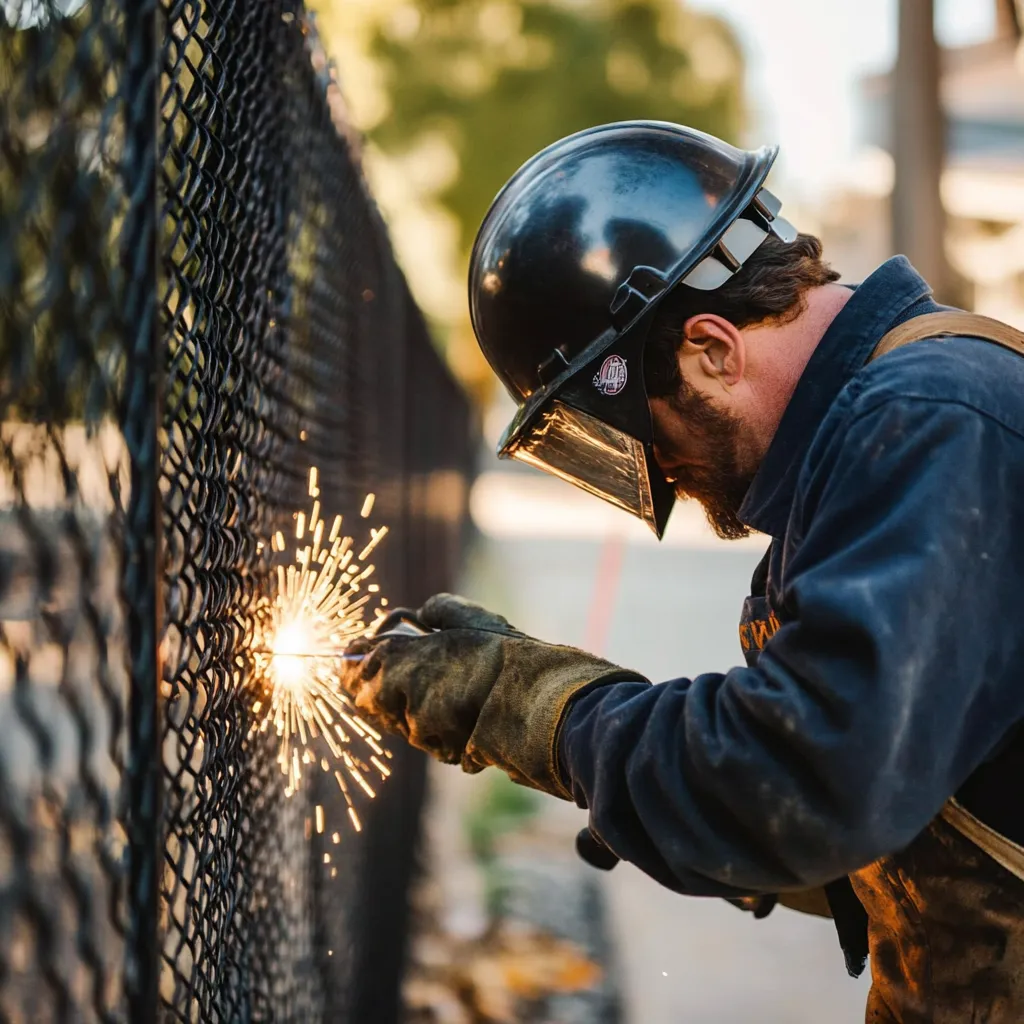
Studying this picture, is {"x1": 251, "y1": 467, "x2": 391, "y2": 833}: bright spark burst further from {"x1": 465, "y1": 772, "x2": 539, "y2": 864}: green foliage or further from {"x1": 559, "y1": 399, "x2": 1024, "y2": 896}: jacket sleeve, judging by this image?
{"x1": 465, "y1": 772, "x2": 539, "y2": 864}: green foliage

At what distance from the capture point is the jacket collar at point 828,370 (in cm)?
199

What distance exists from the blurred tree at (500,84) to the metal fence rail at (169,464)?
19.0 metres

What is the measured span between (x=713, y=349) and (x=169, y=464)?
2.91 feet

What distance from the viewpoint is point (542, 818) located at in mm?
6723

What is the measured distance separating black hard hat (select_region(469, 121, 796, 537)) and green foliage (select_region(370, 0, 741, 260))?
1946 centimetres

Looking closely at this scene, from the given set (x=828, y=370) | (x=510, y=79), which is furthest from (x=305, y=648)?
(x=510, y=79)

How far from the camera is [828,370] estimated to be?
1.99m

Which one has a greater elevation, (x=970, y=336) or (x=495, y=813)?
(x=970, y=336)

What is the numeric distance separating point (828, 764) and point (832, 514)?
32 cm

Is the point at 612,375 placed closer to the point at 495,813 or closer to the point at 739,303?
the point at 739,303

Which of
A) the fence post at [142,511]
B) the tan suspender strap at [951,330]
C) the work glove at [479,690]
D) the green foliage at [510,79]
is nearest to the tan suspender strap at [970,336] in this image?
the tan suspender strap at [951,330]

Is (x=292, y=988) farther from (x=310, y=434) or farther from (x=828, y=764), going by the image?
(x=828, y=764)

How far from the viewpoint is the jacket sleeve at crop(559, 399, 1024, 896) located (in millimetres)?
1507

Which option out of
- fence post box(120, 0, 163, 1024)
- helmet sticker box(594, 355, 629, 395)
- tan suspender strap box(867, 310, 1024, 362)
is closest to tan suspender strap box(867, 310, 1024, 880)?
tan suspender strap box(867, 310, 1024, 362)
